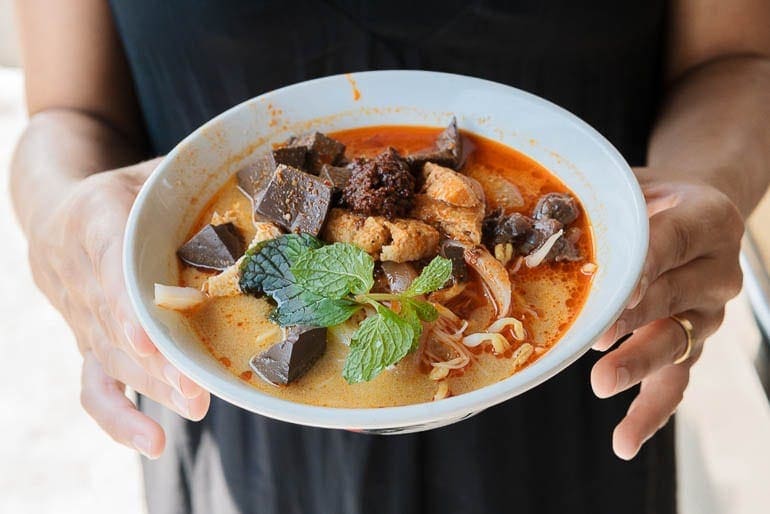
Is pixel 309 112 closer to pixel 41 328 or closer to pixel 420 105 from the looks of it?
pixel 420 105

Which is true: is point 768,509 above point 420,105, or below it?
below

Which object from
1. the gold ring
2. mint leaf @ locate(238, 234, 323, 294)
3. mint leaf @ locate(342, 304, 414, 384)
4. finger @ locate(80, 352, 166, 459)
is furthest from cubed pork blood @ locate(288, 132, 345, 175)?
the gold ring

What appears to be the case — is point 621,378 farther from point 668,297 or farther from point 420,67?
point 420,67

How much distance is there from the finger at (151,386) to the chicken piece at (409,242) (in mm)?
386

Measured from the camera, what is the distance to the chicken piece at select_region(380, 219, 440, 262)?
1.30 m

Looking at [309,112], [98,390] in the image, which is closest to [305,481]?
[98,390]

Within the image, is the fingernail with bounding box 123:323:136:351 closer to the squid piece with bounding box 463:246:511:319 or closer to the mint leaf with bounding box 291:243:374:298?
the mint leaf with bounding box 291:243:374:298

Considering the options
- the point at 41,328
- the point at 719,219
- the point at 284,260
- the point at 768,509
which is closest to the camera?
the point at 284,260

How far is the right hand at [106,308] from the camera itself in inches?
50.4

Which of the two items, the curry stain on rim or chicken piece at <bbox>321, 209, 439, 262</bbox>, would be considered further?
the curry stain on rim

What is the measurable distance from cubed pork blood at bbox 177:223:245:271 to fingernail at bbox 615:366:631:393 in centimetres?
69

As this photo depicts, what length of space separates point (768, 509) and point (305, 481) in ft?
5.97

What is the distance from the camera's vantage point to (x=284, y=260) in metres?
1.28

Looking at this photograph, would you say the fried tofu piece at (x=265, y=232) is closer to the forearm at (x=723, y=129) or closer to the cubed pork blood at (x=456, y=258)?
the cubed pork blood at (x=456, y=258)
